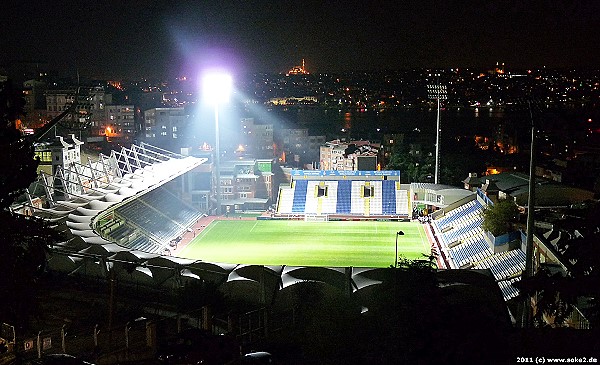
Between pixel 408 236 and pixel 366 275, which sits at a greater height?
pixel 366 275

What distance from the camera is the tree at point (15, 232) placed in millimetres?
4250

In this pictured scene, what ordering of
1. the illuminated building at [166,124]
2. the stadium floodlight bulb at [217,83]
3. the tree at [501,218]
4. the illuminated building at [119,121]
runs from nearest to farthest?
the tree at [501,218] < the stadium floodlight bulb at [217,83] < the illuminated building at [166,124] < the illuminated building at [119,121]

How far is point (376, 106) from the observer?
7056cm

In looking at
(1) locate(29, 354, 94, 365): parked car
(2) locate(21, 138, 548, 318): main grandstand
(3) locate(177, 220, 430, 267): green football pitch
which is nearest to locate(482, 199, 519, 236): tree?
(2) locate(21, 138, 548, 318): main grandstand

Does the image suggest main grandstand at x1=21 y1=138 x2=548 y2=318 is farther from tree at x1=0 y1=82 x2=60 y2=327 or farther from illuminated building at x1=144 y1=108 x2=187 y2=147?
illuminated building at x1=144 y1=108 x2=187 y2=147

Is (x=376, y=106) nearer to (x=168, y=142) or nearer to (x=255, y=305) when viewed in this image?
(x=168, y=142)

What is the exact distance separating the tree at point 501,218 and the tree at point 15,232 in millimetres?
10683

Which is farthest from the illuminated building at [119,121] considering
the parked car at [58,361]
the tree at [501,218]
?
the parked car at [58,361]

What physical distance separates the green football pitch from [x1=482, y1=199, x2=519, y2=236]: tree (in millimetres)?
2400

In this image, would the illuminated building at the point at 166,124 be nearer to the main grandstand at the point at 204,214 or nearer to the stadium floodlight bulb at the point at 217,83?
the main grandstand at the point at 204,214

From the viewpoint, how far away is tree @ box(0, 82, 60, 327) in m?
4.25

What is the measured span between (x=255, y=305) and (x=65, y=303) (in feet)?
8.55

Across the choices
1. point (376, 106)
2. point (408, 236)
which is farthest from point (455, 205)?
point (376, 106)

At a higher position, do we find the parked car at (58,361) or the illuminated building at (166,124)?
the illuminated building at (166,124)
